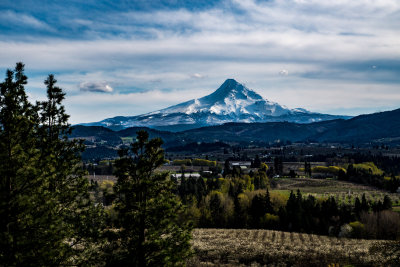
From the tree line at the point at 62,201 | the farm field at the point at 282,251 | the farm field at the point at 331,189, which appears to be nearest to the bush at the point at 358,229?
the farm field at the point at 282,251

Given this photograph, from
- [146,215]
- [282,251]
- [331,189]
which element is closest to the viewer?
[146,215]

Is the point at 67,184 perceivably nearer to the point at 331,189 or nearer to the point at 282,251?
the point at 282,251

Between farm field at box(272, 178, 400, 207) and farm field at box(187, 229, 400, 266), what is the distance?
60.3 meters

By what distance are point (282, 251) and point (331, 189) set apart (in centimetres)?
10990

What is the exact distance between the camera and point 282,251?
5756cm

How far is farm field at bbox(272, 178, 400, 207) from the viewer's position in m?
135

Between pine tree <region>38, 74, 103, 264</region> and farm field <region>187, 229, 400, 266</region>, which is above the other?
pine tree <region>38, 74, 103, 264</region>

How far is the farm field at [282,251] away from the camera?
51656 mm

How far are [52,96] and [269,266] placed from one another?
4151 centimetres

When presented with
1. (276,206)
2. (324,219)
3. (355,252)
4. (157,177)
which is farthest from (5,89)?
(276,206)

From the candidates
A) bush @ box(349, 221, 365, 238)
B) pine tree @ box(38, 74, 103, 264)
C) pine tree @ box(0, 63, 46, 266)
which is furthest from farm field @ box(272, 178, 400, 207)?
pine tree @ box(0, 63, 46, 266)

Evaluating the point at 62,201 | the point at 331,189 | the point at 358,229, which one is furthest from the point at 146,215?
the point at 331,189

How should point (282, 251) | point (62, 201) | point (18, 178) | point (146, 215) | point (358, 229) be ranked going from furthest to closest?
point (358, 229), point (282, 251), point (146, 215), point (62, 201), point (18, 178)

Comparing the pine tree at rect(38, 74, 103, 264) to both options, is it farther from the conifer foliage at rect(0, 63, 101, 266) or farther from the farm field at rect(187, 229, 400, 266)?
the farm field at rect(187, 229, 400, 266)
